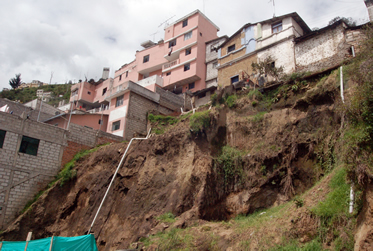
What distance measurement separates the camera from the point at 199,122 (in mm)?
16891

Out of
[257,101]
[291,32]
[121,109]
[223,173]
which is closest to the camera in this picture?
[223,173]

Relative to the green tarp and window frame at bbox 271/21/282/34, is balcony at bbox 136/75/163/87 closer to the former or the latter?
window frame at bbox 271/21/282/34

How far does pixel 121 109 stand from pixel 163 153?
13562 mm

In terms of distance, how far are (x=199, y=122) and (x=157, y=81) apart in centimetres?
1882

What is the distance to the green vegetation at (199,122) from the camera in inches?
657

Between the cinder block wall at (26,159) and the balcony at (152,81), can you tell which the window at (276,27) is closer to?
the balcony at (152,81)

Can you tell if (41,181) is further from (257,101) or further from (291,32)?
(291,32)

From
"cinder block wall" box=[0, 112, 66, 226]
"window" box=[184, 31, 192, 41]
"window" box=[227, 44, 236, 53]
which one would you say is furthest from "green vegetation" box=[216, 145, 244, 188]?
"window" box=[184, 31, 192, 41]

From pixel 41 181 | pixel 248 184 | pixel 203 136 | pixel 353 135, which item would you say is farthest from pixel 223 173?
pixel 41 181

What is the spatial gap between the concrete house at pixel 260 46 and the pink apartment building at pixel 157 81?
7.67 metres

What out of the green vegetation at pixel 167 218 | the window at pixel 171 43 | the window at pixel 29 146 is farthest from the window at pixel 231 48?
the green vegetation at pixel 167 218

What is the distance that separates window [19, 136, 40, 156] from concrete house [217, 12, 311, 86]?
1582 centimetres

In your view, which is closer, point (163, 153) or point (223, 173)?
point (223, 173)

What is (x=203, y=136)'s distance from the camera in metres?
16.8
